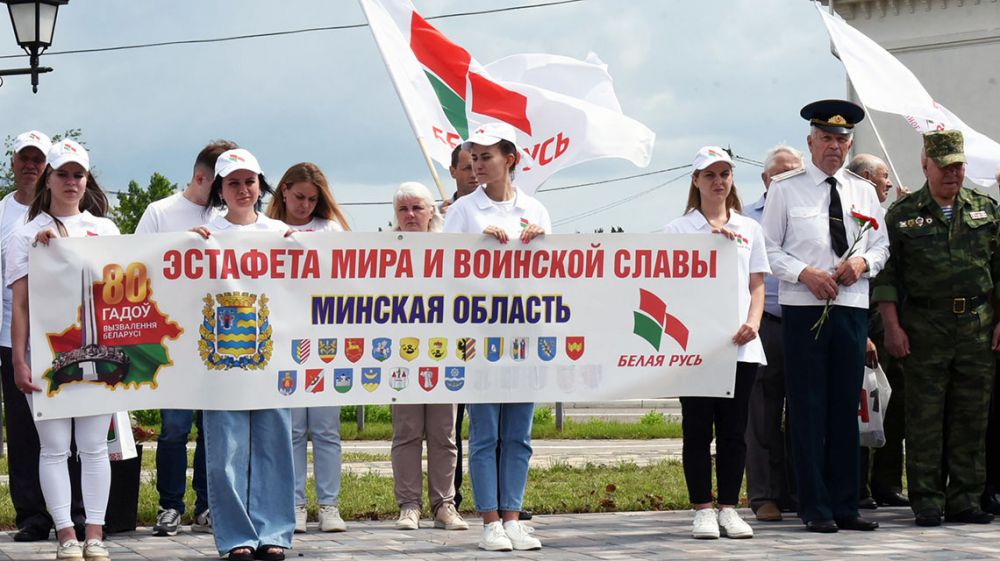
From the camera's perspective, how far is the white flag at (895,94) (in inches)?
424

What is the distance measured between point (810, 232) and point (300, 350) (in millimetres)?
3024

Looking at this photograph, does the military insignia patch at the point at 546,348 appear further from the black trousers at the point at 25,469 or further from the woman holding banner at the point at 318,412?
the black trousers at the point at 25,469

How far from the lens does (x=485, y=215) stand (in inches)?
319

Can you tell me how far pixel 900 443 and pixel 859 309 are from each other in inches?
74.2

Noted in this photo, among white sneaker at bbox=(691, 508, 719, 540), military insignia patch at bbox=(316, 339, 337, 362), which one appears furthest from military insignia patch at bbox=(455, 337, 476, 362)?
white sneaker at bbox=(691, 508, 719, 540)

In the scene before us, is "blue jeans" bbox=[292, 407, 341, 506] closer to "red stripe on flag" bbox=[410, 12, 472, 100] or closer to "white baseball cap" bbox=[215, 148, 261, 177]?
"white baseball cap" bbox=[215, 148, 261, 177]

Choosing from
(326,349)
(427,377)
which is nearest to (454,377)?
(427,377)

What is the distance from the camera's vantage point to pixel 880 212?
8.88 m

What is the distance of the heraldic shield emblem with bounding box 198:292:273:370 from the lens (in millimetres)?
7555

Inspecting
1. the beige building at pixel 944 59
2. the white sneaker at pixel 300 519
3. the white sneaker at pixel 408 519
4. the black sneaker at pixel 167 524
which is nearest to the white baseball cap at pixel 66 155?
the black sneaker at pixel 167 524

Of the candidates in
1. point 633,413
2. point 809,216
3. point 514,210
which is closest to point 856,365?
point 809,216

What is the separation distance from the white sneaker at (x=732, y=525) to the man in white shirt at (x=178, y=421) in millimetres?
2892

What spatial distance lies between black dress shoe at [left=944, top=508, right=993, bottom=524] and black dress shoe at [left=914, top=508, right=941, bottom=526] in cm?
19

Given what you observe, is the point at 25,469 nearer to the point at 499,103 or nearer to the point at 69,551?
the point at 69,551
